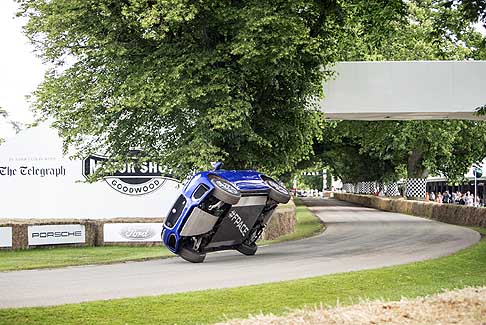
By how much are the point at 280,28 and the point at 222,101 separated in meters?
2.47

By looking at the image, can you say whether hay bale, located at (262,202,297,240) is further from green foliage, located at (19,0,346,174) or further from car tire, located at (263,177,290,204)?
car tire, located at (263,177,290,204)

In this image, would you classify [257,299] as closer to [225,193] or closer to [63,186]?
[225,193]

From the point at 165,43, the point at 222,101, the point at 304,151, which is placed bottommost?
the point at 304,151

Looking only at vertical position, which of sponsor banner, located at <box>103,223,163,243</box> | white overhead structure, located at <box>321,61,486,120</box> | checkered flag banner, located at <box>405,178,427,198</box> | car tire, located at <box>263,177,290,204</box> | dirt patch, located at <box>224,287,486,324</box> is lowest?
checkered flag banner, located at <box>405,178,427,198</box>

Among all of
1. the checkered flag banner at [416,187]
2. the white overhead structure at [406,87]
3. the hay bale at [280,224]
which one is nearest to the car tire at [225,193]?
the white overhead structure at [406,87]

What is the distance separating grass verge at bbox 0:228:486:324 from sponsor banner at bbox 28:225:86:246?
46.2ft

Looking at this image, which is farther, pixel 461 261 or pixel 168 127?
pixel 168 127

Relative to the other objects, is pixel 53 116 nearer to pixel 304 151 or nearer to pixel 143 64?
pixel 143 64

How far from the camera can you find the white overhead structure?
2598 centimetres

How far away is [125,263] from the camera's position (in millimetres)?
20141

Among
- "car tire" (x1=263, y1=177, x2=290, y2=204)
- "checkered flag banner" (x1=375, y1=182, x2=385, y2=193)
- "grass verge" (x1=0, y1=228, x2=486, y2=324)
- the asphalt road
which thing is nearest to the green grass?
the asphalt road

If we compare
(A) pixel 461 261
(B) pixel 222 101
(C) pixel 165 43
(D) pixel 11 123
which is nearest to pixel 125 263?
(B) pixel 222 101

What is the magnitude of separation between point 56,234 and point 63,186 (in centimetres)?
483

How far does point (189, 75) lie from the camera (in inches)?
864
